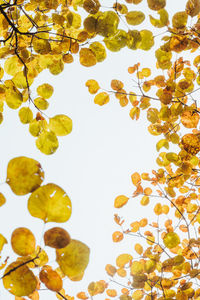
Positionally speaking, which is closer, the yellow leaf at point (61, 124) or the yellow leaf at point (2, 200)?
the yellow leaf at point (2, 200)

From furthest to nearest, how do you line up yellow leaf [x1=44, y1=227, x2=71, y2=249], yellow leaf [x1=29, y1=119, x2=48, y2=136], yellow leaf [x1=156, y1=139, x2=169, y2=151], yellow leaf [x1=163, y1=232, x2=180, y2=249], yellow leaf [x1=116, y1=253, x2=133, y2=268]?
yellow leaf [x1=156, y1=139, x2=169, y2=151] < yellow leaf [x1=116, y1=253, x2=133, y2=268] < yellow leaf [x1=163, y1=232, x2=180, y2=249] < yellow leaf [x1=29, y1=119, x2=48, y2=136] < yellow leaf [x1=44, y1=227, x2=71, y2=249]

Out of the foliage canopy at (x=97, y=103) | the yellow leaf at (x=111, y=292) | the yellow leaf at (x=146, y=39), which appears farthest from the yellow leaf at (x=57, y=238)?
the yellow leaf at (x=111, y=292)

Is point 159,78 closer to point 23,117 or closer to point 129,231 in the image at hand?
point 23,117

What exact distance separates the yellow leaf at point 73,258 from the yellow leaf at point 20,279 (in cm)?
12

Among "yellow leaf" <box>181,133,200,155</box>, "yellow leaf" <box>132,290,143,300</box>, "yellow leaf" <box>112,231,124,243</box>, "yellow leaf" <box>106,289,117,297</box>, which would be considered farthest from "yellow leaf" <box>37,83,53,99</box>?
"yellow leaf" <box>106,289,117,297</box>

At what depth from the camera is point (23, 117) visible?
1.73 m

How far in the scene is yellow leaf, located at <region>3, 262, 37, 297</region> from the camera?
Answer: 83cm

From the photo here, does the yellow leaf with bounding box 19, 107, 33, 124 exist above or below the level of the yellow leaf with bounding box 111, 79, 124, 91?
below

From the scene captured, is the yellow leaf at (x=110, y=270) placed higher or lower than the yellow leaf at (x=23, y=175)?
lower

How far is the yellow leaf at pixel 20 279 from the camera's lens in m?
0.83

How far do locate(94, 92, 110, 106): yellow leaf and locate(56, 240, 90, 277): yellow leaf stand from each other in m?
1.51

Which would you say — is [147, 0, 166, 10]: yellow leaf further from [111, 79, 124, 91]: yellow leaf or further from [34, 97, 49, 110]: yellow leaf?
[34, 97, 49, 110]: yellow leaf

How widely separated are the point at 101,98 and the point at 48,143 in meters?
0.82

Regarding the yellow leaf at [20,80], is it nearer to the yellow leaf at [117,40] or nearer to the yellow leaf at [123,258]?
the yellow leaf at [117,40]
